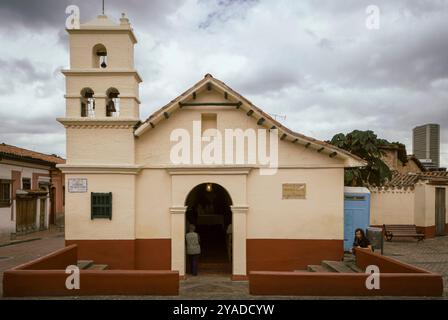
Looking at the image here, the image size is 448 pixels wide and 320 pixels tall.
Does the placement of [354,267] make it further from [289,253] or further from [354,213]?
[354,213]

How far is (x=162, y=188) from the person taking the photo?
1127 centimetres

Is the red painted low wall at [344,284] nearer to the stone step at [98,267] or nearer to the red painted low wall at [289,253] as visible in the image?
the red painted low wall at [289,253]

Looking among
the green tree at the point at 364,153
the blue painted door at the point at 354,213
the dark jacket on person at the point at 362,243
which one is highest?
the green tree at the point at 364,153

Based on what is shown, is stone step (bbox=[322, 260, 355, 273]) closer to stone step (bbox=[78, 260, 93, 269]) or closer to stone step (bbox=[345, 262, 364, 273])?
stone step (bbox=[345, 262, 364, 273])

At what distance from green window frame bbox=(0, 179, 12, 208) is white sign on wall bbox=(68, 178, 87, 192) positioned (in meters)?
11.7

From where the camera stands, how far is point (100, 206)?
10930mm

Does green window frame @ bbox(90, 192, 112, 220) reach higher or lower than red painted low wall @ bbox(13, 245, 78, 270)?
higher

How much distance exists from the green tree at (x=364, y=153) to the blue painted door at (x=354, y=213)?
13.7 ft

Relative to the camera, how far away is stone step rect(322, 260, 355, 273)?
10.1 meters

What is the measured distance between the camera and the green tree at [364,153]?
16141 millimetres

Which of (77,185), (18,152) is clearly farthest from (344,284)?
(18,152)

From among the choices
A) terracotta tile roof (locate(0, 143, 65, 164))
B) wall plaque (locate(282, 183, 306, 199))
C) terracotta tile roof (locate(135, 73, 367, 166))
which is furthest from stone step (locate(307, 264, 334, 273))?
terracotta tile roof (locate(0, 143, 65, 164))

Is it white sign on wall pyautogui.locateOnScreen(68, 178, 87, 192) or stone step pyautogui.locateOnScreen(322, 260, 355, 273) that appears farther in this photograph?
white sign on wall pyautogui.locateOnScreen(68, 178, 87, 192)

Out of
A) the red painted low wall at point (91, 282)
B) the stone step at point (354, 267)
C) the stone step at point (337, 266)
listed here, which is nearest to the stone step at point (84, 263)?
the red painted low wall at point (91, 282)
